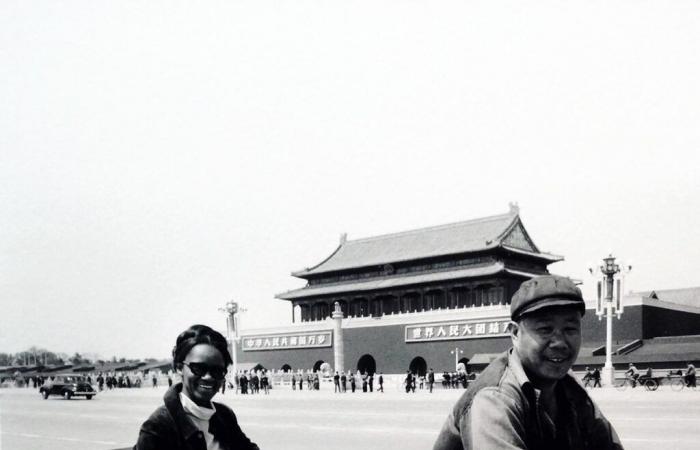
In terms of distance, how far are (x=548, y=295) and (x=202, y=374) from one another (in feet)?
3.90

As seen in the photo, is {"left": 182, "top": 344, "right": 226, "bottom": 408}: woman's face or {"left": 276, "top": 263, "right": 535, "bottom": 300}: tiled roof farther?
{"left": 276, "top": 263, "right": 535, "bottom": 300}: tiled roof

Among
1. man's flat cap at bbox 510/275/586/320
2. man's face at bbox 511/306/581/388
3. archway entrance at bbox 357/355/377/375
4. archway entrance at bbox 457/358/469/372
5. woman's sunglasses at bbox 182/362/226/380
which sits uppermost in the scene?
man's flat cap at bbox 510/275/586/320

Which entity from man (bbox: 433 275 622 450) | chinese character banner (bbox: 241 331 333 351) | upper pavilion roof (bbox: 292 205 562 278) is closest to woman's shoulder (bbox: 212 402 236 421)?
man (bbox: 433 275 622 450)

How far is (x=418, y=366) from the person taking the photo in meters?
36.9

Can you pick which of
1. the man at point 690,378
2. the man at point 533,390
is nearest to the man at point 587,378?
the man at point 690,378

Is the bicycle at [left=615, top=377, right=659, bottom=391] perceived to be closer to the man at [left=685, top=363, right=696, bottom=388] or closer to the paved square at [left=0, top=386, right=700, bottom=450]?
the man at [left=685, top=363, right=696, bottom=388]

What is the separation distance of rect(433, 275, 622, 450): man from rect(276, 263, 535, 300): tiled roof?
33720 mm

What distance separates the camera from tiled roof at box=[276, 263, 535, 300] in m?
36.0

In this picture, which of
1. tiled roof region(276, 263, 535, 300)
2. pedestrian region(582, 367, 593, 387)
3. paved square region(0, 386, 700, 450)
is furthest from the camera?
tiled roof region(276, 263, 535, 300)

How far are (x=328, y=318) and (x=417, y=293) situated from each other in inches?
208

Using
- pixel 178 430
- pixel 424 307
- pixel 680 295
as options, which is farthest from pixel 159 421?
pixel 680 295

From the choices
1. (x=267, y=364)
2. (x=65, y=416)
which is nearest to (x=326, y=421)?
(x=65, y=416)

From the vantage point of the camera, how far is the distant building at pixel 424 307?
3312cm

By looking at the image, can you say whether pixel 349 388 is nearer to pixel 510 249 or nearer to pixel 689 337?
pixel 510 249
